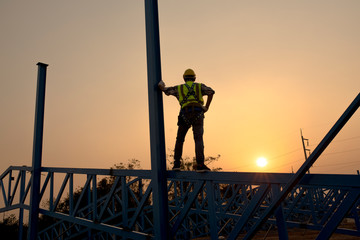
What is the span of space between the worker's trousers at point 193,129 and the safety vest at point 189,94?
0.68ft

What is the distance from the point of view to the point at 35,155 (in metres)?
9.61

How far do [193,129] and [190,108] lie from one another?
38 centimetres

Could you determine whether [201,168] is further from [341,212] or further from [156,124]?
[341,212]

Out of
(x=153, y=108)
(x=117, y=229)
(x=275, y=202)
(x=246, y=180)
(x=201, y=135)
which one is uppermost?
(x=153, y=108)

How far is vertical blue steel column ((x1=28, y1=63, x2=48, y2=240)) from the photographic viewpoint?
9.23 m

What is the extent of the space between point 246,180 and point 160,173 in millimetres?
1545

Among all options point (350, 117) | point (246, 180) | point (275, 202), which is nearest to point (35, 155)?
point (246, 180)

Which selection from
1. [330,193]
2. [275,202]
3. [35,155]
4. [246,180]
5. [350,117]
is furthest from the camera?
[330,193]

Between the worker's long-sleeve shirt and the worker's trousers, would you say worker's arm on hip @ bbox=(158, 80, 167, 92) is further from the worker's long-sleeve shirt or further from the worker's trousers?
the worker's trousers

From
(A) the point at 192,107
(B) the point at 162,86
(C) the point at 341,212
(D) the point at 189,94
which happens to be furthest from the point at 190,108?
(C) the point at 341,212

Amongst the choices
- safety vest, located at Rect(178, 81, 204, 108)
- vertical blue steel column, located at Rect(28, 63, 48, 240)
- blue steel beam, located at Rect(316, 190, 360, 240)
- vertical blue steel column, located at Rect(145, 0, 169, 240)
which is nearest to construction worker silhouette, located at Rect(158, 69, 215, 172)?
safety vest, located at Rect(178, 81, 204, 108)

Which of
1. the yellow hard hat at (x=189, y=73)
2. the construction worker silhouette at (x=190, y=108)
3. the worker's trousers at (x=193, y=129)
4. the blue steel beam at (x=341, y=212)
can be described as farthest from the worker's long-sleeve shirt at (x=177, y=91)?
the blue steel beam at (x=341, y=212)

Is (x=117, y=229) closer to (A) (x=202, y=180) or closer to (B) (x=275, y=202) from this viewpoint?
(A) (x=202, y=180)

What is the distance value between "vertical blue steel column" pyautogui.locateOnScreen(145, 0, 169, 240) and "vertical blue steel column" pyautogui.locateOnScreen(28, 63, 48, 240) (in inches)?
234
